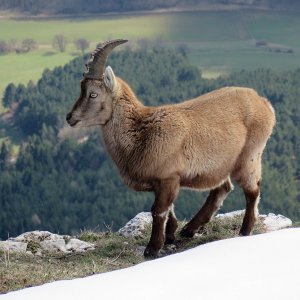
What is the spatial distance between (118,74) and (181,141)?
13308cm

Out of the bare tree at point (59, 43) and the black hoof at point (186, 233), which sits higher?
the black hoof at point (186, 233)

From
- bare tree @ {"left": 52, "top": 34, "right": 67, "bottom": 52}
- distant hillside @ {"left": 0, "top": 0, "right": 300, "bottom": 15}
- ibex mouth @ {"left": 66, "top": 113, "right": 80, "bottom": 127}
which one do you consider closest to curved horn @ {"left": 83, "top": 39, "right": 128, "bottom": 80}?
ibex mouth @ {"left": 66, "top": 113, "right": 80, "bottom": 127}

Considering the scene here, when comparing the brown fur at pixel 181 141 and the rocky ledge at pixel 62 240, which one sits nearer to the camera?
the brown fur at pixel 181 141

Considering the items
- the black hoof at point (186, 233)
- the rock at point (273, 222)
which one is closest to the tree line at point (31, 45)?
the rock at point (273, 222)

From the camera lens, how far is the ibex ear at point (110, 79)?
15689 millimetres

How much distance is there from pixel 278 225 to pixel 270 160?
313 ft

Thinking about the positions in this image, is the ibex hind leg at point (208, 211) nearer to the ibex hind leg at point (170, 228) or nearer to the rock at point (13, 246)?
the ibex hind leg at point (170, 228)

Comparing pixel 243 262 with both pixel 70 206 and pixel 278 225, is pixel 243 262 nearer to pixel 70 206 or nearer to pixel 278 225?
pixel 278 225

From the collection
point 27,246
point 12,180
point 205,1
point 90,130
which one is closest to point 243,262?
point 27,246

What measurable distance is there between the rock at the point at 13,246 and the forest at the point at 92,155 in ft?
156

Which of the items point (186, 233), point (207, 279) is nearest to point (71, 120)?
point (186, 233)

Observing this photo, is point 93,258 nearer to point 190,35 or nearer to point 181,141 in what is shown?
point 181,141

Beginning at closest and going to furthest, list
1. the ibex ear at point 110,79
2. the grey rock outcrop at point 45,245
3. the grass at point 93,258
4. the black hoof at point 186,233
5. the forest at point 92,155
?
the grass at point 93,258 → the ibex ear at point 110,79 → the grey rock outcrop at point 45,245 → the black hoof at point 186,233 → the forest at point 92,155

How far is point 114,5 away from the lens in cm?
18238
